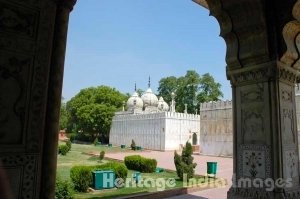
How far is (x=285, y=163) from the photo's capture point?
146 inches

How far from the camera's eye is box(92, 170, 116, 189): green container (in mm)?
10727

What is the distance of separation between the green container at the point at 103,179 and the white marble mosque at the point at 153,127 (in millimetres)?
22425

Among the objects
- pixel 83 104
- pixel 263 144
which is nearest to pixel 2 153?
pixel 263 144

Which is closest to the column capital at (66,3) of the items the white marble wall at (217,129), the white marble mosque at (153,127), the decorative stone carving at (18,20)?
the decorative stone carving at (18,20)

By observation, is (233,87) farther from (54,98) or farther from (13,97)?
(13,97)

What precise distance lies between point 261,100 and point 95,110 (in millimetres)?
41515

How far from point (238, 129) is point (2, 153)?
10.4 feet

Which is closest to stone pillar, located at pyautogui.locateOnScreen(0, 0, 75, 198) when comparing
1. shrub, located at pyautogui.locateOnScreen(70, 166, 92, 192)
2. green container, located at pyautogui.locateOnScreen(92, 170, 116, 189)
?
shrub, located at pyautogui.locateOnScreen(70, 166, 92, 192)

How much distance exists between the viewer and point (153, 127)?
116 ft

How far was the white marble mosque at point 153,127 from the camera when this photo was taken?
1329 inches

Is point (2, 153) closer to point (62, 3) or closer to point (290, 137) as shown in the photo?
point (62, 3)

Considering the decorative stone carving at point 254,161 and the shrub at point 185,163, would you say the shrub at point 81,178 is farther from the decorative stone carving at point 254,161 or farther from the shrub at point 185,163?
the decorative stone carving at point 254,161

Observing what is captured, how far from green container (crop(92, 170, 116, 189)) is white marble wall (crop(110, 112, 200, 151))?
22430mm

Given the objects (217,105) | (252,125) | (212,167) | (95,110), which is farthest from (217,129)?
(252,125)
